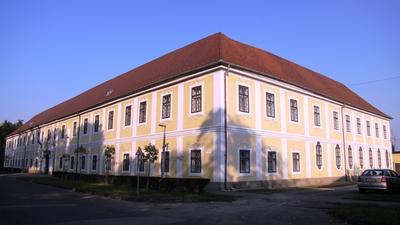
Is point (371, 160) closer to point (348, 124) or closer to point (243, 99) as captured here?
point (348, 124)

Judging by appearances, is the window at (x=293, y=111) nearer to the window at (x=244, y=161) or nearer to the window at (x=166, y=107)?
the window at (x=244, y=161)

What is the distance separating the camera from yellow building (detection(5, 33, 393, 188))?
79.1ft

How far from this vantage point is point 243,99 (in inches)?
1000

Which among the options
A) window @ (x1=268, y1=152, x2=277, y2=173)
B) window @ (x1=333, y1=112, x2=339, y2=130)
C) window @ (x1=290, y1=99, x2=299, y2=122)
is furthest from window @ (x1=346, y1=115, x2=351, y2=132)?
window @ (x1=268, y1=152, x2=277, y2=173)

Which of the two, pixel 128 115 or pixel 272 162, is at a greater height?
pixel 128 115

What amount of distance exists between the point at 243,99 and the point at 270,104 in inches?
117

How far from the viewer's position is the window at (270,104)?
2719 cm

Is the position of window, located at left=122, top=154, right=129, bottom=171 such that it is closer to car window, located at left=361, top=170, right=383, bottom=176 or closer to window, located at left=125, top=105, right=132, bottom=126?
window, located at left=125, top=105, right=132, bottom=126

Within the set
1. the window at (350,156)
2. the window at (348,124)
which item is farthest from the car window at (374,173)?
the window at (348,124)

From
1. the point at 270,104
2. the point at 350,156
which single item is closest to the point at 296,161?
the point at 270,104

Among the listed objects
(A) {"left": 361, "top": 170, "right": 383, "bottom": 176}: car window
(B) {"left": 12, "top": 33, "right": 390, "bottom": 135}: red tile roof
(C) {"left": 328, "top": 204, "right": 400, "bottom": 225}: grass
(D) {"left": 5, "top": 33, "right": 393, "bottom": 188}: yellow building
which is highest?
(B) {"left": 12, "top": 33, "right": 390, "bottom": 135}: red tile roof

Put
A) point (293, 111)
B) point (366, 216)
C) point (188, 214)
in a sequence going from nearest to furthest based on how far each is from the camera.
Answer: point (366, 216), point (188, 214), point (293, 111)

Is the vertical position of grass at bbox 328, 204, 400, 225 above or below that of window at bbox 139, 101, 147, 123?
below

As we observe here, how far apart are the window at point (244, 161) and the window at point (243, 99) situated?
107 inches
